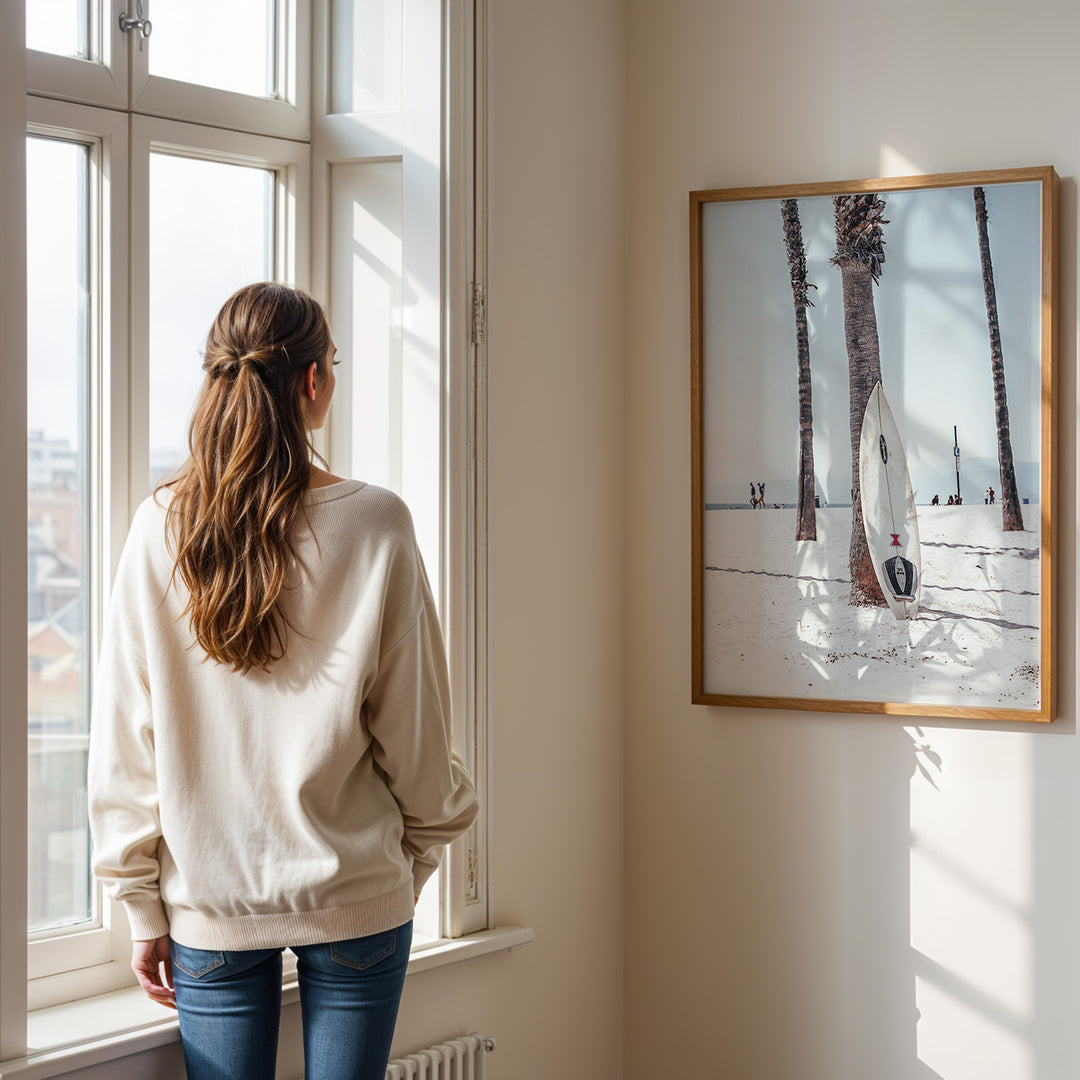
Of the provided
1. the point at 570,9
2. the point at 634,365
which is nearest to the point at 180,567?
the point at 634,365

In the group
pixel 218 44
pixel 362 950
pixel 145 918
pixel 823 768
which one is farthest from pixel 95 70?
pixel 823 768

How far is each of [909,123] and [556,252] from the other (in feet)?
2.40

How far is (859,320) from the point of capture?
91.7 inches

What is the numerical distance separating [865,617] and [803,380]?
1.59ft

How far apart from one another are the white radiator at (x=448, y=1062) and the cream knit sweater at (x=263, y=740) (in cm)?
54

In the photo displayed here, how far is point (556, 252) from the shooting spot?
2316 millimetres

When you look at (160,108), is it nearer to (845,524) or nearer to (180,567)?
(180,567)

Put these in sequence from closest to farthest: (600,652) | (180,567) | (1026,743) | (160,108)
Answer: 1. (180,567)
2. (160,108)
3. (1026,743)
4. (600,652)

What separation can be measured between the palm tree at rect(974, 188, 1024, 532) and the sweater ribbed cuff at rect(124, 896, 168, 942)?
1616 mm

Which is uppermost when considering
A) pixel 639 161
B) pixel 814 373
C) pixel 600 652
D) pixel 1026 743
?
pixel 639 161

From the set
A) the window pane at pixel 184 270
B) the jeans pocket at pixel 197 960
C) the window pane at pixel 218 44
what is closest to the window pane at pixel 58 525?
the window pane at pixel 184 270

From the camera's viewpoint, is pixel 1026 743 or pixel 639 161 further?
pixel 639 161

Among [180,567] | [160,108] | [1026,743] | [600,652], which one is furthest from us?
[600,652]

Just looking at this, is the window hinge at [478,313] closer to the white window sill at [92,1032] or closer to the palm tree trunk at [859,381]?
the palm tree trunk at [859,381]
